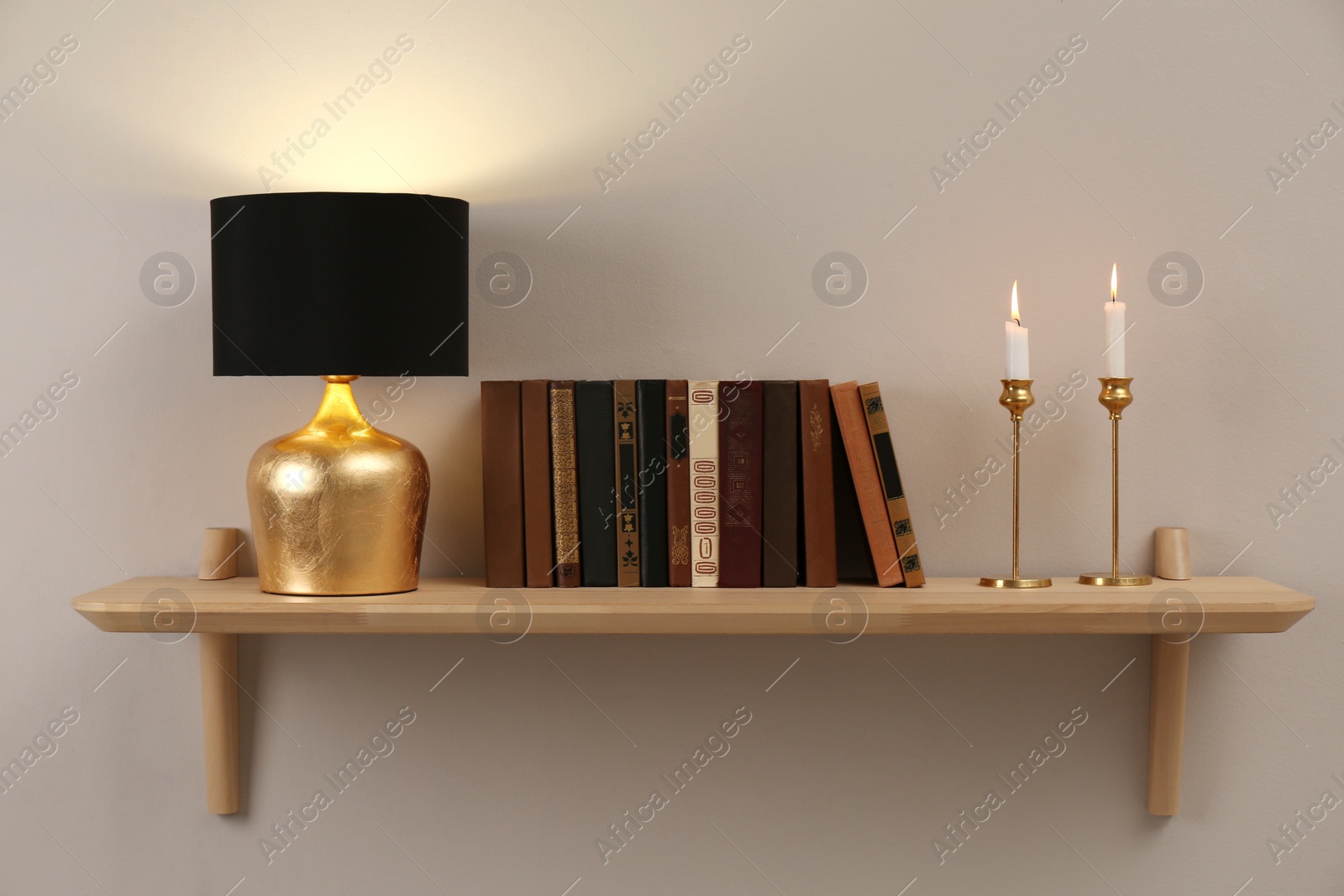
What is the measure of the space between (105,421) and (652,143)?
2.50 ft

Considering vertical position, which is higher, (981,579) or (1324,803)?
(981,579)

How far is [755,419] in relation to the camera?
42.3 inches

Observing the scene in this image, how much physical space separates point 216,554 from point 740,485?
64 cm

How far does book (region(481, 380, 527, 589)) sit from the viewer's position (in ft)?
3.55

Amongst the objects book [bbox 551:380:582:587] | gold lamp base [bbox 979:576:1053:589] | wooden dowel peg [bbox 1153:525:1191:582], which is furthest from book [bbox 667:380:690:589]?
wooden dowel peg [bbox 1153:525:1191:582]

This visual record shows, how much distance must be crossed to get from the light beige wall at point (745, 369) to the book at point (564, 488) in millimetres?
129

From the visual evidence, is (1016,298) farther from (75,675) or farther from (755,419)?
(75,675)

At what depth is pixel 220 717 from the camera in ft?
3.84

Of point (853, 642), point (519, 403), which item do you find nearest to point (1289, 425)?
point (853, 642)

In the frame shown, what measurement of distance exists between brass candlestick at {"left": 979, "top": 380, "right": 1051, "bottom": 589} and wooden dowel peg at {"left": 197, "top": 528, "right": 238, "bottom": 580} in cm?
90

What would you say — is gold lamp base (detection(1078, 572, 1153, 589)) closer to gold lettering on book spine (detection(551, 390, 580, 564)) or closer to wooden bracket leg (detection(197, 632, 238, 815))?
gold lettering on book spine (detection(551, 390, 580, 564))

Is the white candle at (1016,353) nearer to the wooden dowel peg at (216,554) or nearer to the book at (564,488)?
the book at (564,488)

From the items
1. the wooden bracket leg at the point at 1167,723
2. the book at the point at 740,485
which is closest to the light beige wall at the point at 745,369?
the wooden bracket leg at the point at 1167,723

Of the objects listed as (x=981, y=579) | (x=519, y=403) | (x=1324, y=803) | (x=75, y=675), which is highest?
(x=519, y=403)
